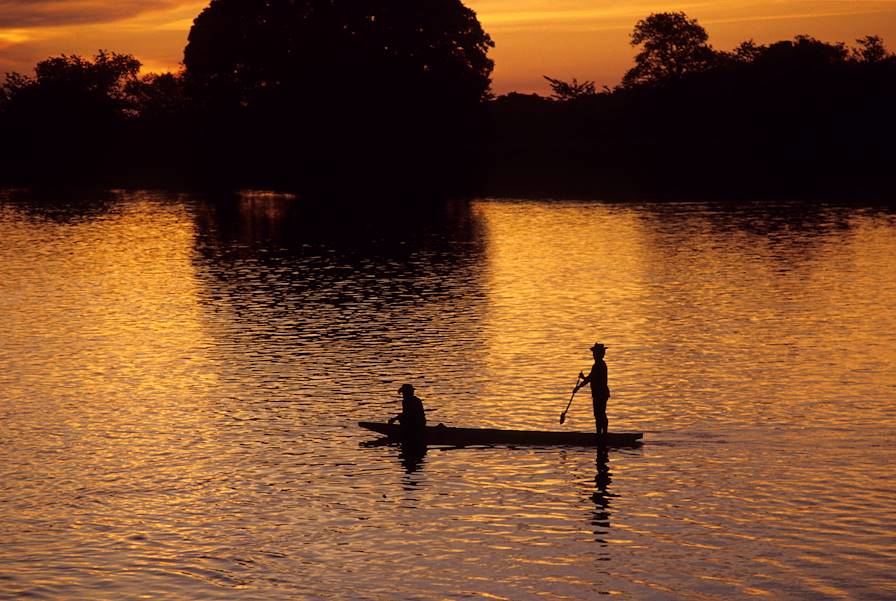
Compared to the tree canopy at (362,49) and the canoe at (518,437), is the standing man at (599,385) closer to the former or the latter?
the canoe at (518,437)

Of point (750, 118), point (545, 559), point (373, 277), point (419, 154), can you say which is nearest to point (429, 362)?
point (545, 559)

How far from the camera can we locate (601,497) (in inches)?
1261

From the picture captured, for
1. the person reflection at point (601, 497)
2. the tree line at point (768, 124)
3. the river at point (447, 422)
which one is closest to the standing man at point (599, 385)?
the person reflection at point (601, 497)

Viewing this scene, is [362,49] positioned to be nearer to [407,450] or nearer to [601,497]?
[407,450]

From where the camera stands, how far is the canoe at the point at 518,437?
36.4 meters

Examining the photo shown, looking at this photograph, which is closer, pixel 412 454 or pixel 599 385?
pixel 599 385

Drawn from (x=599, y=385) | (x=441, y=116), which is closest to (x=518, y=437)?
(x=599, y=385)

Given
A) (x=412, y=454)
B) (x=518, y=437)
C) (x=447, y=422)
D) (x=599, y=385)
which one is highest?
(x=599, y=385)

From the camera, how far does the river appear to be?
27734mm

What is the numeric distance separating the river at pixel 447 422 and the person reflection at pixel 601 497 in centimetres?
10

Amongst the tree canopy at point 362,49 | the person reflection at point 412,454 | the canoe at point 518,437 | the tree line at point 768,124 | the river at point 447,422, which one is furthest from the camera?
the tree line at point 768,124

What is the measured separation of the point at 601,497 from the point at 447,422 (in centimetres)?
1038

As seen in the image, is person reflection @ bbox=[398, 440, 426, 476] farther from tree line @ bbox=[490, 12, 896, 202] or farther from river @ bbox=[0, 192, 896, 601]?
tree line @ bbox=[490, 12, 896, 202]

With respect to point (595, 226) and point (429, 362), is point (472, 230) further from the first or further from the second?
point (429, 362)
